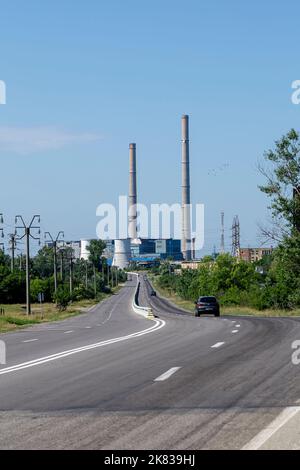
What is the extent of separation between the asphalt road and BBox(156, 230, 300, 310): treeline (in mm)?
32418

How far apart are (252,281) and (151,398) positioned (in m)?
102

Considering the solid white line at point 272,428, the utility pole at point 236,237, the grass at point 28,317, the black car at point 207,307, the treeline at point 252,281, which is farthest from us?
the utility pole at point 236,237

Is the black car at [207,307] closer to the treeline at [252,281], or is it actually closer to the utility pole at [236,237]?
the treeline at [252,281]

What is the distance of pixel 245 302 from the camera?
305 feet

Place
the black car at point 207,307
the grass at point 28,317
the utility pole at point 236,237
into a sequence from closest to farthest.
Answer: the grass at point 28,317, the black car at point 207,307, the utility pole at point 236,237

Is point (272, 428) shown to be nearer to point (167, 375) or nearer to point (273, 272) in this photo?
point (167, 375)

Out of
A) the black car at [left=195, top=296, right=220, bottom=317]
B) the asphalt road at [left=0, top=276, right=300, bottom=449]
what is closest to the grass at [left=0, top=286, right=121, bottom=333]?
the black car at [left=195, top=296, right=220, bottom=317]

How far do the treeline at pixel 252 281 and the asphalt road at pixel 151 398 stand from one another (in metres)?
32.4

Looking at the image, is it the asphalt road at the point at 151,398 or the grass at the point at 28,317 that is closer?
the asphalt road at the point at 151,398

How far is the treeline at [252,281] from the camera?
5666cm

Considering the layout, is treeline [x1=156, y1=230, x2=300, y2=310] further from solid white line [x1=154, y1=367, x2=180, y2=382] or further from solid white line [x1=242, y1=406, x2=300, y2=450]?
solid white line [x1=242, y1=406, x2=300, y2=450]

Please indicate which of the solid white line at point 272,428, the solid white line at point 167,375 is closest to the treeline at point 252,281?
the solid white line at point 167,375

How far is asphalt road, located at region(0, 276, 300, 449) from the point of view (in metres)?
10.1
